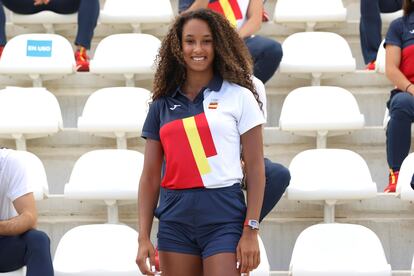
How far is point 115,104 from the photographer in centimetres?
565

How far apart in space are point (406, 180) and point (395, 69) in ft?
3.07

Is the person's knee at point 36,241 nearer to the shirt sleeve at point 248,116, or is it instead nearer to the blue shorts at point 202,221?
the blue shorts at point 202,221

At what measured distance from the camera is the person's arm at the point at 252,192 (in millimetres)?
Answer: 3299

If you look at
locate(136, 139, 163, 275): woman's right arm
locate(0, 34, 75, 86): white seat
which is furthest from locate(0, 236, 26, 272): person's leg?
locate(0, 34, 75, 86): white seat

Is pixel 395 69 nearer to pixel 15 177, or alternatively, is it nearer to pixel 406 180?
pixel 406 180

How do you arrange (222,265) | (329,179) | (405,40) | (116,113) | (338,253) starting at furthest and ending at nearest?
1. (405,40)
2. (116,113)
3. (329,179)
4. (338,253)
5. (222,265)

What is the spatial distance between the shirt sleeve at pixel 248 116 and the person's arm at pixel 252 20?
8.39 ft

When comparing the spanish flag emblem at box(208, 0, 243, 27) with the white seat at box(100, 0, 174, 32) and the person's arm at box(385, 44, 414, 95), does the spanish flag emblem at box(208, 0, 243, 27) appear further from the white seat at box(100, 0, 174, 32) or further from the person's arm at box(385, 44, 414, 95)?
the person's arm at box(385, 44, 414, 95)

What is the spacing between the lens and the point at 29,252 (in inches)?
167

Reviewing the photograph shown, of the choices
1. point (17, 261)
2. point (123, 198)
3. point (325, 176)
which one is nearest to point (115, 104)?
point (123, 198)

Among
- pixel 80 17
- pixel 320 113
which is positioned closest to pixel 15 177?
pixel 320 113

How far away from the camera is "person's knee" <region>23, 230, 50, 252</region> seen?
4246 mm

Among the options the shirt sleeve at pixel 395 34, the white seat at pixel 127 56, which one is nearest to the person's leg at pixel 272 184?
the shirt sleeve at pixel 395 34

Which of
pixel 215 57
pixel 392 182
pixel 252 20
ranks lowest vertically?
pixel 392 182
